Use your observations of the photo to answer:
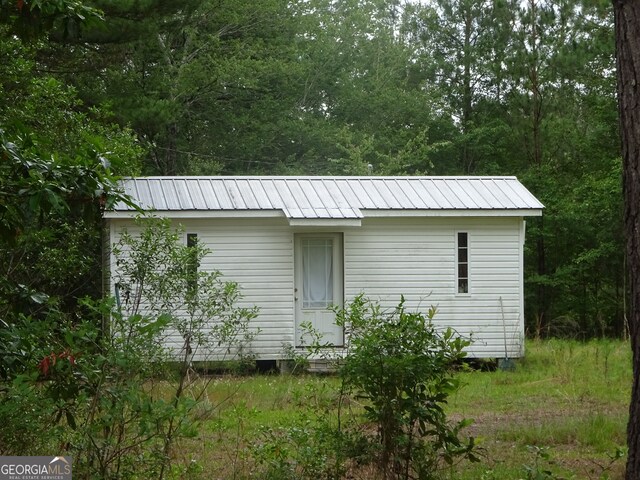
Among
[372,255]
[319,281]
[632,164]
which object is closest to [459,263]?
[372,255]

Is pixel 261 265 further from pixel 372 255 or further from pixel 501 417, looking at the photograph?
pixel 501 417

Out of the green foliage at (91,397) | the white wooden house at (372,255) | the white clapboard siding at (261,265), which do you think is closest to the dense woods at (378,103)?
the white clapboard siding at (261,265)

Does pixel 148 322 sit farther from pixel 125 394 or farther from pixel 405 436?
pixel 405 436

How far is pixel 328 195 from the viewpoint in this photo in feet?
53.9

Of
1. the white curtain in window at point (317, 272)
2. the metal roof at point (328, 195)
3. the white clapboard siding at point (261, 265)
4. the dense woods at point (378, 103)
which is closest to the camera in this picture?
the metal roof at point (328, 195)

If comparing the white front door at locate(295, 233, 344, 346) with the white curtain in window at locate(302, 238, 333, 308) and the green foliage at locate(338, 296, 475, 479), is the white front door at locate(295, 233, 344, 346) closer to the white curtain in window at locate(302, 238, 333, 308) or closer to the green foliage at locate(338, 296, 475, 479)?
the white curtain in window at locate(302, 238, 333, 308)

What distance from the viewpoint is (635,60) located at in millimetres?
4805

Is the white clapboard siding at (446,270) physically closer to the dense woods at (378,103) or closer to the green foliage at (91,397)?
the dense woods at (378,103)

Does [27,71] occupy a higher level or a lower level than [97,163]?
higher

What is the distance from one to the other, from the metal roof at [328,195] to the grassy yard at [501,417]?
2680mm

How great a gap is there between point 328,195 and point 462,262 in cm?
251

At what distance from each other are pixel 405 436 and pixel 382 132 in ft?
90.1

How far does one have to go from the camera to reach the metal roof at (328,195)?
15602mm

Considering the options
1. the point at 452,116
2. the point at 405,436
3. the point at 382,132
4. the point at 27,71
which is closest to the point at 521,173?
the point at 452,116
